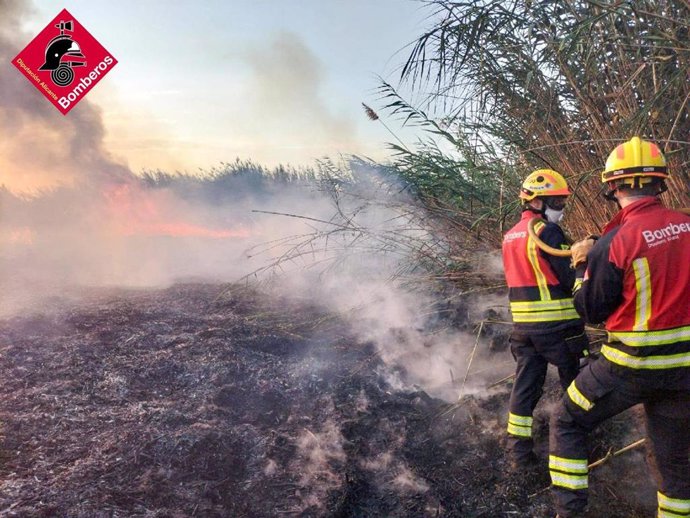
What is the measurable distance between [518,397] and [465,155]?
2.76 meters

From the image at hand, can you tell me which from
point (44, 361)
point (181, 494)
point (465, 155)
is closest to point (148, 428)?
point (181, 494)

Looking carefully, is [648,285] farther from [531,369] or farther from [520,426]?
[520,426]

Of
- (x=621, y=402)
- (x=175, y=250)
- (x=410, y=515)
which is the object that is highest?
(x=175, y=250)

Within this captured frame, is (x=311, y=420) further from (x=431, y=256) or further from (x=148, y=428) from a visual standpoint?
(x=431, y=256)

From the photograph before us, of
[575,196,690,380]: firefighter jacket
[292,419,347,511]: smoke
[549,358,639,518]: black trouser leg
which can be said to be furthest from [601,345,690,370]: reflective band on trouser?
[292,419,347,511]: smoke

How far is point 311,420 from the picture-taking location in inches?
161

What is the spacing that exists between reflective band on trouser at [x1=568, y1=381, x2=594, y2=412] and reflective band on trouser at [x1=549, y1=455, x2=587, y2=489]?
37 cm

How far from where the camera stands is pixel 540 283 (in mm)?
3449

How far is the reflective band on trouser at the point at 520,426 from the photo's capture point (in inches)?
136

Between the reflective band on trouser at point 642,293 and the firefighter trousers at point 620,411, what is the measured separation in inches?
11.2

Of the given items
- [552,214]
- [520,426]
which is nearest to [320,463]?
[520,426]

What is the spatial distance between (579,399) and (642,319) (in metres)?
0.62

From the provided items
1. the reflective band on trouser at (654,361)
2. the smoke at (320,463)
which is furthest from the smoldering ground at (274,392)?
→ the reflective band on trouser at (654,361)

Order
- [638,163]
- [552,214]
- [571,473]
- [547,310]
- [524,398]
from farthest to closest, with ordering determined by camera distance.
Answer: [552,214] → [524,398] → [547,310] → [571,473] → [638,163]
